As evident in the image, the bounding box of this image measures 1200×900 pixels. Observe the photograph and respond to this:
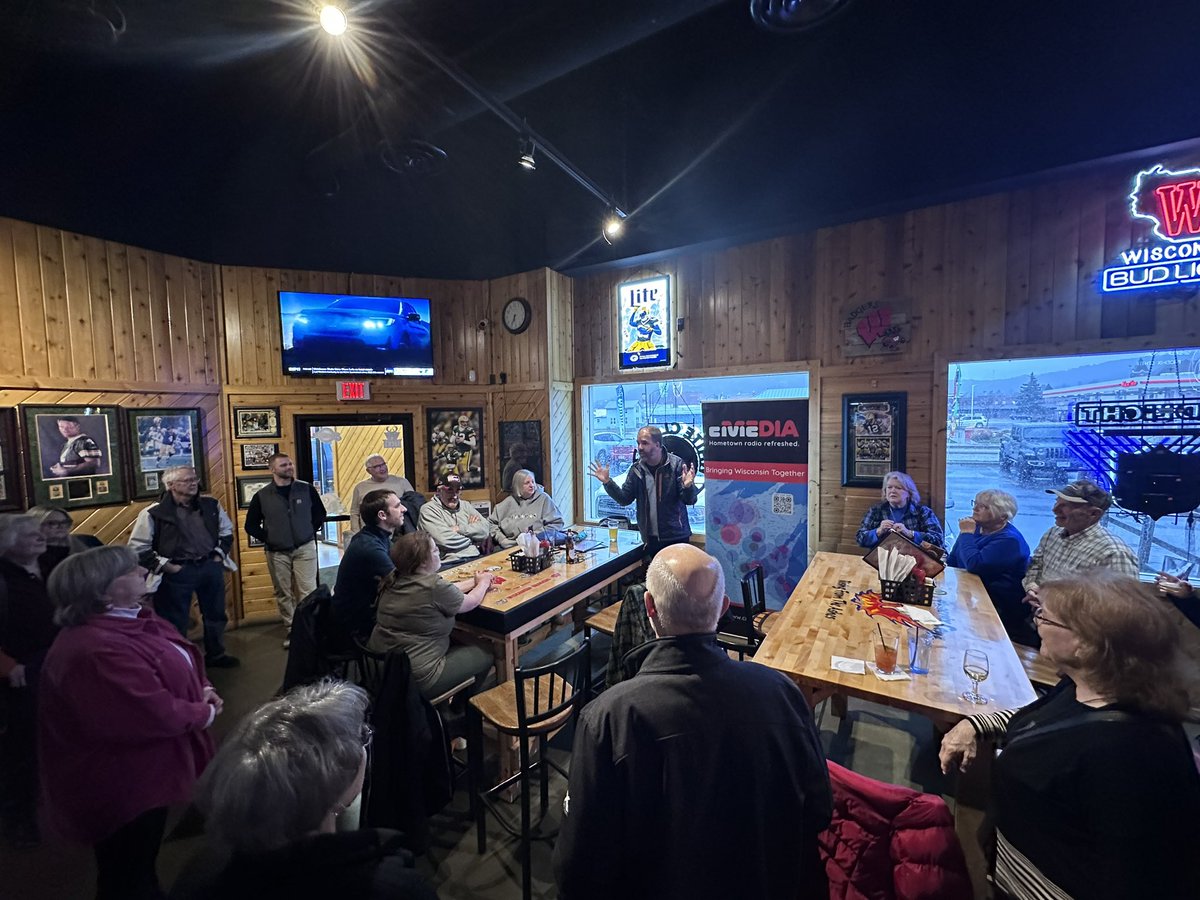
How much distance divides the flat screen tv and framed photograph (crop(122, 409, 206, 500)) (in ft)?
3.46

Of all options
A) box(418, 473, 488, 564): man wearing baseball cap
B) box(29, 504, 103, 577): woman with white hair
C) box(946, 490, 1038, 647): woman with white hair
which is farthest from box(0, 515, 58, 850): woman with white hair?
box(946, 490, 1038, 647): woman with white hair

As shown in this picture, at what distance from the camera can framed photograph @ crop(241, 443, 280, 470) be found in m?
5.29

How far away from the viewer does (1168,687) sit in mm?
1204

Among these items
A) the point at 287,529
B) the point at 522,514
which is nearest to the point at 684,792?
the point at 522,514

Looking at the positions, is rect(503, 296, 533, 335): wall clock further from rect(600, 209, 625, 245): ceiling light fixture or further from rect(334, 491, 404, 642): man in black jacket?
rect(334, 491, 404, 642): man in black jacket

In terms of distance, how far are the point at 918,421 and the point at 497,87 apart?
4335mm

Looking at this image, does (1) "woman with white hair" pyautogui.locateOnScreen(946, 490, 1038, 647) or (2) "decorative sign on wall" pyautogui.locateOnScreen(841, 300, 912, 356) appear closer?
(1) "woman with white hair" pyautogui.locateOnScreen(946, 490, 1038, 647)

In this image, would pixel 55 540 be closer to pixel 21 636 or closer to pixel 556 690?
pixel 21 636

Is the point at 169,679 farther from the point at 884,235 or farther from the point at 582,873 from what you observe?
the point at 884,235

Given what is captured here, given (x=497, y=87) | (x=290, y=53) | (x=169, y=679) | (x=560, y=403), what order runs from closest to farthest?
(x=169, y=679)
(x=290, y=53)
(x=497, y=87)
(x=560, y=403)

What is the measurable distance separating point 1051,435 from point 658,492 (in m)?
3.21

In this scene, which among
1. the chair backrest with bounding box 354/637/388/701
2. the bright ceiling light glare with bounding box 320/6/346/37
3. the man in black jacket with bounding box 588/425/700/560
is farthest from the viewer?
the man in black jacket with bounding box 588/425/700/560

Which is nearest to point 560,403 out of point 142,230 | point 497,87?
point 497,87

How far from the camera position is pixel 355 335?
572 cm
